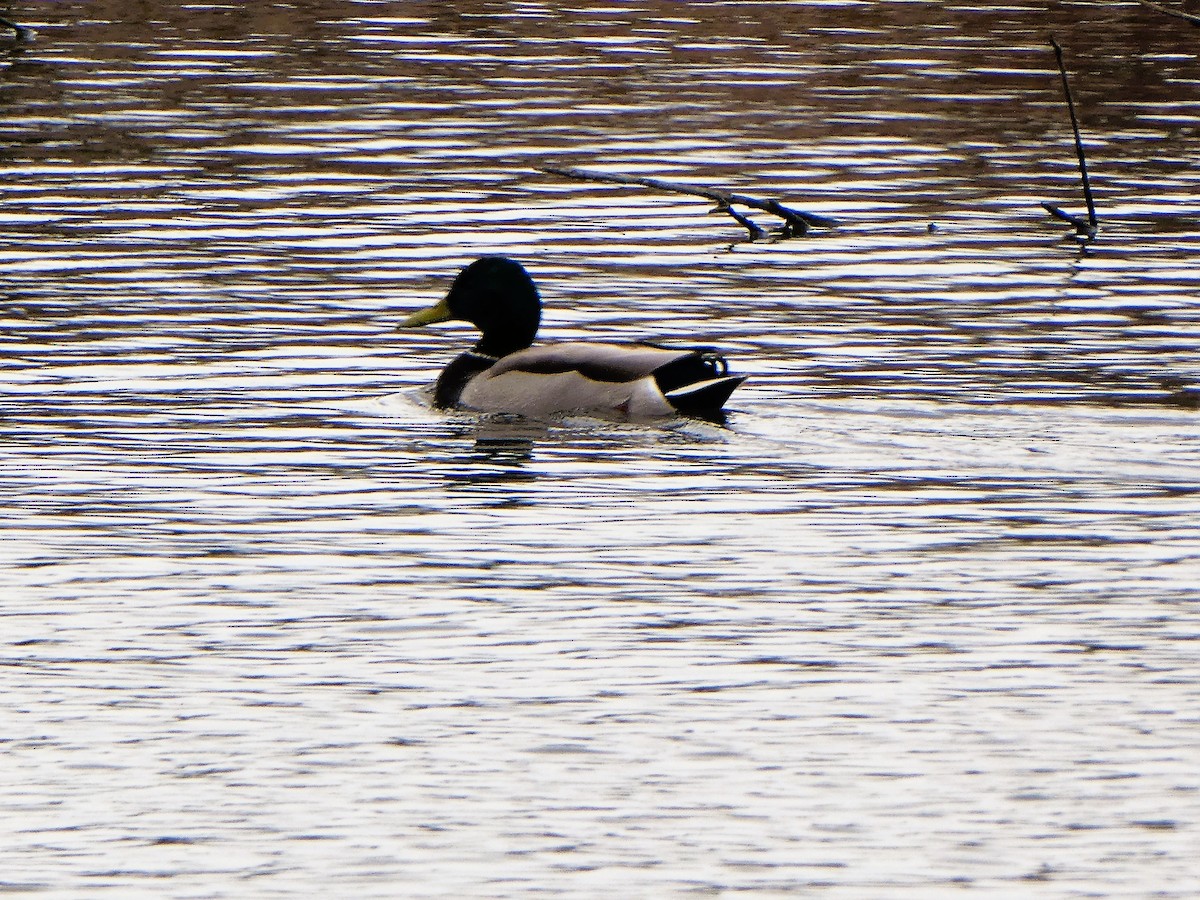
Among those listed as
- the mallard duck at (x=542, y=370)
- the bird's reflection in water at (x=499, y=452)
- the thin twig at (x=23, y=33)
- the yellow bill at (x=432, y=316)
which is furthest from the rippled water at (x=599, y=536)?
the thin twig at (x=23, y=33)

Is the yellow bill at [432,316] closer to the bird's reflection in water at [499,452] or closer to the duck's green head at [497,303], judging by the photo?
the duck's green head at [497,303]

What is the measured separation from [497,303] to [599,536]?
481 cm

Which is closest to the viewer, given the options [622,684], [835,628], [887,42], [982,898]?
[982,898]

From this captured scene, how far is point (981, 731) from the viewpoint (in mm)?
9117

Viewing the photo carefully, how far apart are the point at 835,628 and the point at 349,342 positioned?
844 centimetres

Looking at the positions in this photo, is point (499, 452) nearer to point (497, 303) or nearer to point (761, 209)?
point (497, 303)

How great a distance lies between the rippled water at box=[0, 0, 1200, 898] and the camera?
27.1 ft

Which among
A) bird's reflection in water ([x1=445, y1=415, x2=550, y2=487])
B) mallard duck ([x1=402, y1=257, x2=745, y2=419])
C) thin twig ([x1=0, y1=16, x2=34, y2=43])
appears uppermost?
mallard duck ([x1=402, y1=257, x2=745, y2=419])

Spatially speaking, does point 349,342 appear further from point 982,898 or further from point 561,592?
point 982,898

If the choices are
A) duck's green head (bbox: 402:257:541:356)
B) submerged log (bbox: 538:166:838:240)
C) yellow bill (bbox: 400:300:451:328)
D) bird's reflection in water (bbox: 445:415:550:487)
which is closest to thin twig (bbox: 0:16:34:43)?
submerged log (bbox: 538:166:838:240)

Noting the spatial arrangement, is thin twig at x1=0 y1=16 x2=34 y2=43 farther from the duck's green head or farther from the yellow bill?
the duck's green head

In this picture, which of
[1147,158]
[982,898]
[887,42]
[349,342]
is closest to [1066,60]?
[887,42]

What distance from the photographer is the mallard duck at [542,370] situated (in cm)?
1513

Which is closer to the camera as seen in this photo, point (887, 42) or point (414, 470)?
point (414, 470)
